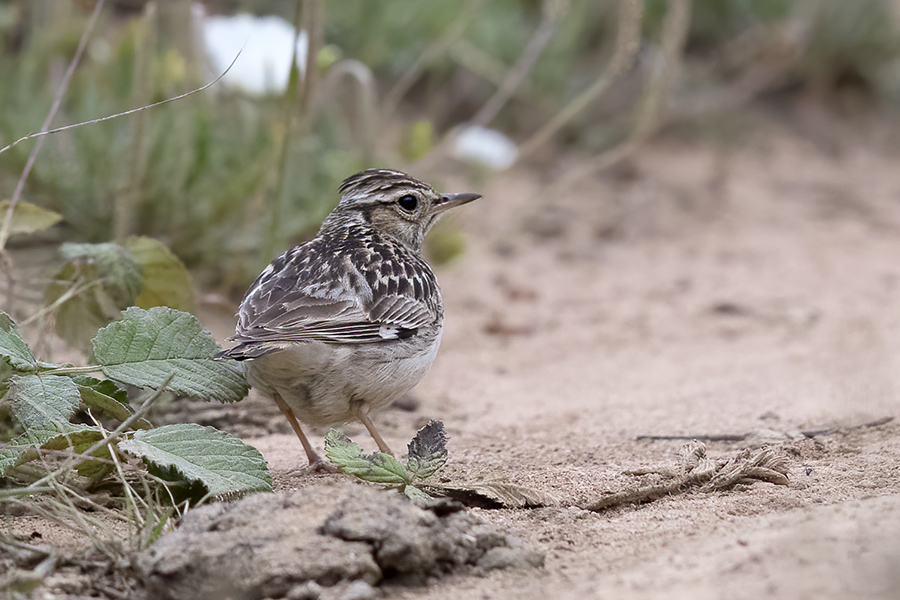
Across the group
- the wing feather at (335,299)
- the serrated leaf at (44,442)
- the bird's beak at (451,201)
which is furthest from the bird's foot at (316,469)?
the bird's beak at (451,201)

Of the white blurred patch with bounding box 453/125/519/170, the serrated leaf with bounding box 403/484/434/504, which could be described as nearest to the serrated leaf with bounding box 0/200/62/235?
the serrated leaf with bounding box 403/484/434/504

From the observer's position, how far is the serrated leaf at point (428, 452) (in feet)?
11.5

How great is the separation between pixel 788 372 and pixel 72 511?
4.18 meters

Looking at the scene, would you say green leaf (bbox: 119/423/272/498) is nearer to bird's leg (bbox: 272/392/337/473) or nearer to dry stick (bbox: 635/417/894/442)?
bird's leg (bbox: 272/392/337/473)

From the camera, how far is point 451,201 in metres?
5.37

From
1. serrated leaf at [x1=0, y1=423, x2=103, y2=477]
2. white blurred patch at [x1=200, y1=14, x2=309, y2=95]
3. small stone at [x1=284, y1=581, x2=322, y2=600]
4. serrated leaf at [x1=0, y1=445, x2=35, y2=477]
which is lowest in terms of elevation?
small stone at [x1=284, y1=581, x2=322, y2=600]

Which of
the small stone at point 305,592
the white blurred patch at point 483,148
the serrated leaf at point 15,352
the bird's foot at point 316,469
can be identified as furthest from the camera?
the white blurred patch at point 483,148

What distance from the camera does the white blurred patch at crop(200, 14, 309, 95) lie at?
6.43 m

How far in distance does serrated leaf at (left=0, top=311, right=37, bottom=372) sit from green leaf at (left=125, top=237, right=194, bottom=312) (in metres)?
0.98

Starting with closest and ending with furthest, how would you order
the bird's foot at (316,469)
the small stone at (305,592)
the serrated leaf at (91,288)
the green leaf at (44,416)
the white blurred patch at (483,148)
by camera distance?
1. the small stone at (305,592)
2. the green leaf at (44,416)
3. the bird's foot at (316,469)
4. the serrated leaf at (91,288)
5. the white blurred patch at (483,148)

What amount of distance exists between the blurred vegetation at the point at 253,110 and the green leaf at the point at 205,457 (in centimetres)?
224

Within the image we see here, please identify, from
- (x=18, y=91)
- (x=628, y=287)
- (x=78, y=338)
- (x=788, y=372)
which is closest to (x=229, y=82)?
(x=18, y=91)

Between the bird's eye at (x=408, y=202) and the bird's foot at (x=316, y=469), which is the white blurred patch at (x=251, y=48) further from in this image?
the bird's foot at (x=316, y=469)

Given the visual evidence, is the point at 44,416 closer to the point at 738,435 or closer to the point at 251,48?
the point at 738,435
